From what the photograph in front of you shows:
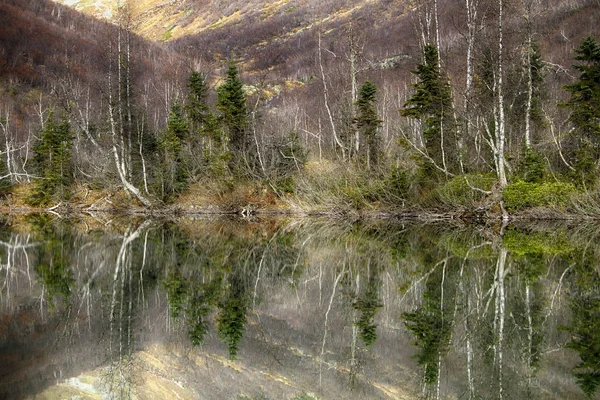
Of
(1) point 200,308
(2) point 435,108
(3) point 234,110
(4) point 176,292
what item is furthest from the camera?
(3) point 234,110

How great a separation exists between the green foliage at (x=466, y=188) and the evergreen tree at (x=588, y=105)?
10.4 ft

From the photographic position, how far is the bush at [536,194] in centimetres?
1947

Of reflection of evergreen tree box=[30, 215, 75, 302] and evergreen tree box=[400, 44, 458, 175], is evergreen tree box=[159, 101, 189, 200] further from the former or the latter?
evergreen tree box=[400, 44, 458, 175]

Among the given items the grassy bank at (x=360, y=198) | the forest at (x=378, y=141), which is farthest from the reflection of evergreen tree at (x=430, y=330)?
the forest at (x=378, y=141)

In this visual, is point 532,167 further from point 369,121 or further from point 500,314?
point 500,314

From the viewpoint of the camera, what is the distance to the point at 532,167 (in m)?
20.7

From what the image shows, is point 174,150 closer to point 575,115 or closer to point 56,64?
point 575,115

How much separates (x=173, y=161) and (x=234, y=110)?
14.0 feet

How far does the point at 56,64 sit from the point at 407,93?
5658 centimetres

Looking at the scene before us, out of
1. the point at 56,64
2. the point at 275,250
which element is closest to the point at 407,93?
the point at 275,250

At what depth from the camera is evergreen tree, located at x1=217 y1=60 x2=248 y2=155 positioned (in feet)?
102

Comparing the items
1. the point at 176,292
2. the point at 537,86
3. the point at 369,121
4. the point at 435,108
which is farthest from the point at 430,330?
the point at 537,86

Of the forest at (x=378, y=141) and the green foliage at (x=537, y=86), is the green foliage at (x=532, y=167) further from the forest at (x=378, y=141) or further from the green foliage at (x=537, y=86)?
the green foliage at (x=537, y=86)

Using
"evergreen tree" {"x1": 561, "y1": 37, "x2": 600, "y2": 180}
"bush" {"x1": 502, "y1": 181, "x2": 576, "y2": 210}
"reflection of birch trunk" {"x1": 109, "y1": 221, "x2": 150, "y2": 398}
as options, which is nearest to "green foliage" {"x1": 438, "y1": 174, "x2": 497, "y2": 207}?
"bush" {"x1": 502, "y1": 181, "x2": 576, "y2": 210}
